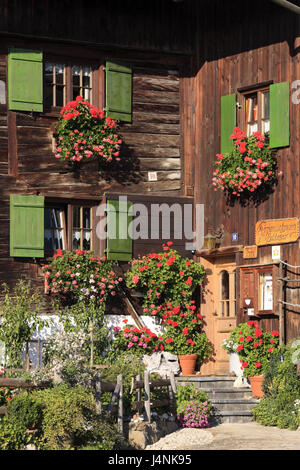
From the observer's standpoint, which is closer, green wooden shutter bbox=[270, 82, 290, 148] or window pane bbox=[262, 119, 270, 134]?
green wooden shutter bbox=[270, 82, 290, 148]

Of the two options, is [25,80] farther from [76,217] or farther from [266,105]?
[266,105]

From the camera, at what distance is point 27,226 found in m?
18.1

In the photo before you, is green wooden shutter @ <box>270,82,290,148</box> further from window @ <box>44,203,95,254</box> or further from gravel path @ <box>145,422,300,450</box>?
gravel path @ <box>145,422,300,450</box>

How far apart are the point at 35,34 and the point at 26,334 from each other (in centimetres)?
517

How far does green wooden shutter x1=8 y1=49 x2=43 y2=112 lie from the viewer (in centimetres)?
1830

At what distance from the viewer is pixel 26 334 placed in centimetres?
1702

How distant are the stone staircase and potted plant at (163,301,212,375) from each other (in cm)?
83

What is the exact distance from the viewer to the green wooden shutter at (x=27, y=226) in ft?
59.2

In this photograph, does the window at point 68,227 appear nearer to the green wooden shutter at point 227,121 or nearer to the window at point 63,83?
the window at point 63,83

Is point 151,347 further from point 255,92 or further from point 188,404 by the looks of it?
point 255,92

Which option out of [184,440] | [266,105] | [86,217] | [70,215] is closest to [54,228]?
[70,215]

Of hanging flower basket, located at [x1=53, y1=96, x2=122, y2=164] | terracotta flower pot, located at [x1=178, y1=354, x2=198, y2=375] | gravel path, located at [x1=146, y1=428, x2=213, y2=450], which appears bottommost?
gravel path, located at [x1=146, y1=428, x2=213, y2=450]

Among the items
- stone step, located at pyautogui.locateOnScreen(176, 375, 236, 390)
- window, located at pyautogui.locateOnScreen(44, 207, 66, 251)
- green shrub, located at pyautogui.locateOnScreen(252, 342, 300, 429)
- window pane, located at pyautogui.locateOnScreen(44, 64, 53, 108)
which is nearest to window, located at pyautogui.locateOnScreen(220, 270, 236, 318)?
stone step, located at pyautogui.locateOnScreen(176, 375, 236, 390)

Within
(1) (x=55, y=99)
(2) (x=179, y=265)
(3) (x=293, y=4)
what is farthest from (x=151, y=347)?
(3) (x=293, y=4)
